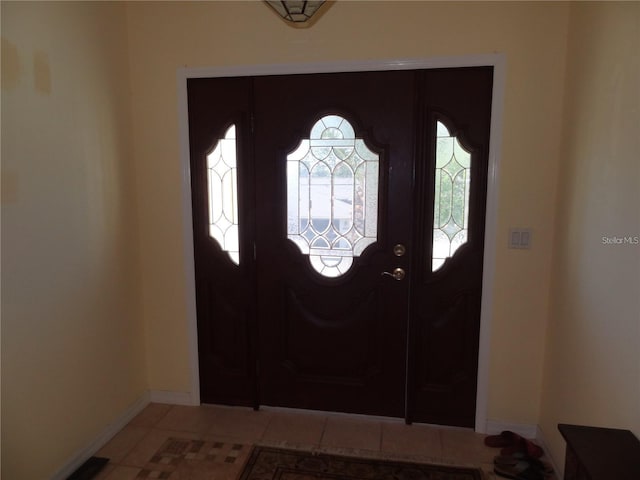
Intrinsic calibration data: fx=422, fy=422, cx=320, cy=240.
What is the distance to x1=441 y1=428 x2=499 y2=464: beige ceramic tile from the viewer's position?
2.22 meters

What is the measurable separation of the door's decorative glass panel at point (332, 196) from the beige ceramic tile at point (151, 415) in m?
1.34

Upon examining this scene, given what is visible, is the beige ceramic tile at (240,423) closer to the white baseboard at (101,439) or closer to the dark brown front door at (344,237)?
the dark brown front door at (344,237)

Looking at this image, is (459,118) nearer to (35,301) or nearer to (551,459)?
(551,459)

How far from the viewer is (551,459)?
2.17 m

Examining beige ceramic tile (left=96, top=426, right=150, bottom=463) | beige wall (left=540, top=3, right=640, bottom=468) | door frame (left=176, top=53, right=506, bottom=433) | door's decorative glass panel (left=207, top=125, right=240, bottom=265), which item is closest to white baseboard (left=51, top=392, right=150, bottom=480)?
beige ceramic tile (left=96, top=426, right=150, bottom=463)

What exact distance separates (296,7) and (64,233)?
4.81 feet

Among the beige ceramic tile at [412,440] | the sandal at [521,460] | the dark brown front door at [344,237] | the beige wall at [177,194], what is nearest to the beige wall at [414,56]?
the beige wall at [177,194]

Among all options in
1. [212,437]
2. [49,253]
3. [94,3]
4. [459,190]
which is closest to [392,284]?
[459,190]

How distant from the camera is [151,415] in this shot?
2615 millimetres

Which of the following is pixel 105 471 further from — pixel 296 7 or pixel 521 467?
pixel 296 7

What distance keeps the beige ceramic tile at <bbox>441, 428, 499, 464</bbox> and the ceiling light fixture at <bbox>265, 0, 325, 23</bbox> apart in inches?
86.7

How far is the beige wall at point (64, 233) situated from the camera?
1.73m

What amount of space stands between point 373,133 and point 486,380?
60.2 inches

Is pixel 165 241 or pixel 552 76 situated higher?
pixel 552 76
